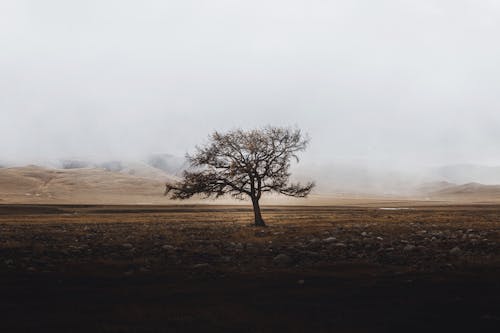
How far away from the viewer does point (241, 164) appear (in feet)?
124

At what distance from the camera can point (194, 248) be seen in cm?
1916

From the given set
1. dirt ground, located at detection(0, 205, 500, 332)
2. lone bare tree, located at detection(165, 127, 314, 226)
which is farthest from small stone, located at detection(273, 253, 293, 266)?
lone bare tree, located at detection(165, 127, 314, 226)

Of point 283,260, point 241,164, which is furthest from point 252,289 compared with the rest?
point 241,164

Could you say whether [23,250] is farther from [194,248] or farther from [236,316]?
[236,316]

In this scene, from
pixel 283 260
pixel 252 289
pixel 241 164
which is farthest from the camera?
pixel 241 164

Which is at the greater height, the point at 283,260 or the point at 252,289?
the point at 283,260

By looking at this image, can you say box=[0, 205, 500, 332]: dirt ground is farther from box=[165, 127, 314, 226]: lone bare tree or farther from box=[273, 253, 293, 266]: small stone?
box=[165, 127, 314, 226]: lone bare tree

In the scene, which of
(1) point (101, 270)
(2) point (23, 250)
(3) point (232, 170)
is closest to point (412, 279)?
(1) point (101, 270)

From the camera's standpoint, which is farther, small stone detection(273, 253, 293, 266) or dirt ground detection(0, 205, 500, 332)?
small stone detection(273, 253, 293, 266)

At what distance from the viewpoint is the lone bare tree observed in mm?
37812

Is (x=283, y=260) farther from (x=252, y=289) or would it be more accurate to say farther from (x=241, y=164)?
(x=241, y=164)

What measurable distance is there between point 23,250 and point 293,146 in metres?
24.8

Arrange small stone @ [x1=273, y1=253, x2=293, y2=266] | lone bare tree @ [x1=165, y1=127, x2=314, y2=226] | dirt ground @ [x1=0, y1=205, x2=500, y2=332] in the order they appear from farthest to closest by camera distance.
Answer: lone bare tree @ [x1=165, y1=127, x2=314, y2=226]
small stone @ [x1=273, y1=253, x2=293, y2=266]
dirt ground @ [x1=0, y1=205, x2=500, y2=332]

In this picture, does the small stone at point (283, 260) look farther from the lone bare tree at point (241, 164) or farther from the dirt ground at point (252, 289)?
the lone bare tree at point (241, 164)
